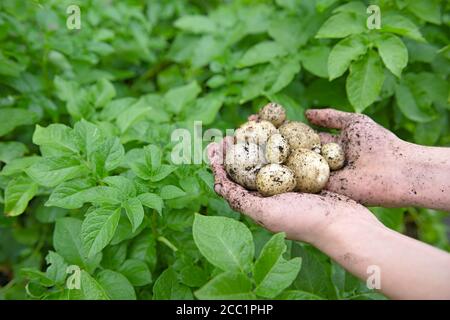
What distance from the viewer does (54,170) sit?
80.0 inches

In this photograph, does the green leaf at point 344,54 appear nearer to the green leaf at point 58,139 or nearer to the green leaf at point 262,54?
the green leaf at point 262,54

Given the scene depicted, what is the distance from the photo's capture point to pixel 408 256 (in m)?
1.66

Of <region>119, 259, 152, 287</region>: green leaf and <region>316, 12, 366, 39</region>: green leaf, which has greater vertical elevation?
<region>316, 12, 366, 39</region>: green leaf

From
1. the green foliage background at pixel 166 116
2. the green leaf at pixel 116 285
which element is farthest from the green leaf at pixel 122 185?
the green leaf at pixel 116 285

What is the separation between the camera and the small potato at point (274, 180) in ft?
7.04

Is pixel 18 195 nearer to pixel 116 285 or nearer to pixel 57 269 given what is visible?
pixel 57 269

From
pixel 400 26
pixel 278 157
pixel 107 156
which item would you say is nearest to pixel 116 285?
pixel 107 156

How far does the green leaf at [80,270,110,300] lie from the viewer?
183 cm

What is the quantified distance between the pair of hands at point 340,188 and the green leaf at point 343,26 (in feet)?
1.29

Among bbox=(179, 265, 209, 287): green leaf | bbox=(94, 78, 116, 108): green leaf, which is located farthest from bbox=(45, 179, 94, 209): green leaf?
bbox=(94, 78, 116, 108): green leaf

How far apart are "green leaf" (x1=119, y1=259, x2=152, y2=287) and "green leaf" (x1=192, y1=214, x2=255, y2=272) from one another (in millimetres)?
546

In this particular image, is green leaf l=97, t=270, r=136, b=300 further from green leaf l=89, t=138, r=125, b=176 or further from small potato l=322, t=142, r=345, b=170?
small potato l=322, t=142, r=345, b=170

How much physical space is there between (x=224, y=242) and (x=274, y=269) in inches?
7.4

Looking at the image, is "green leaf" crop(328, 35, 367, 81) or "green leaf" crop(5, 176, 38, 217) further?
"green leaf" crop(328, 35, 367, 81)
